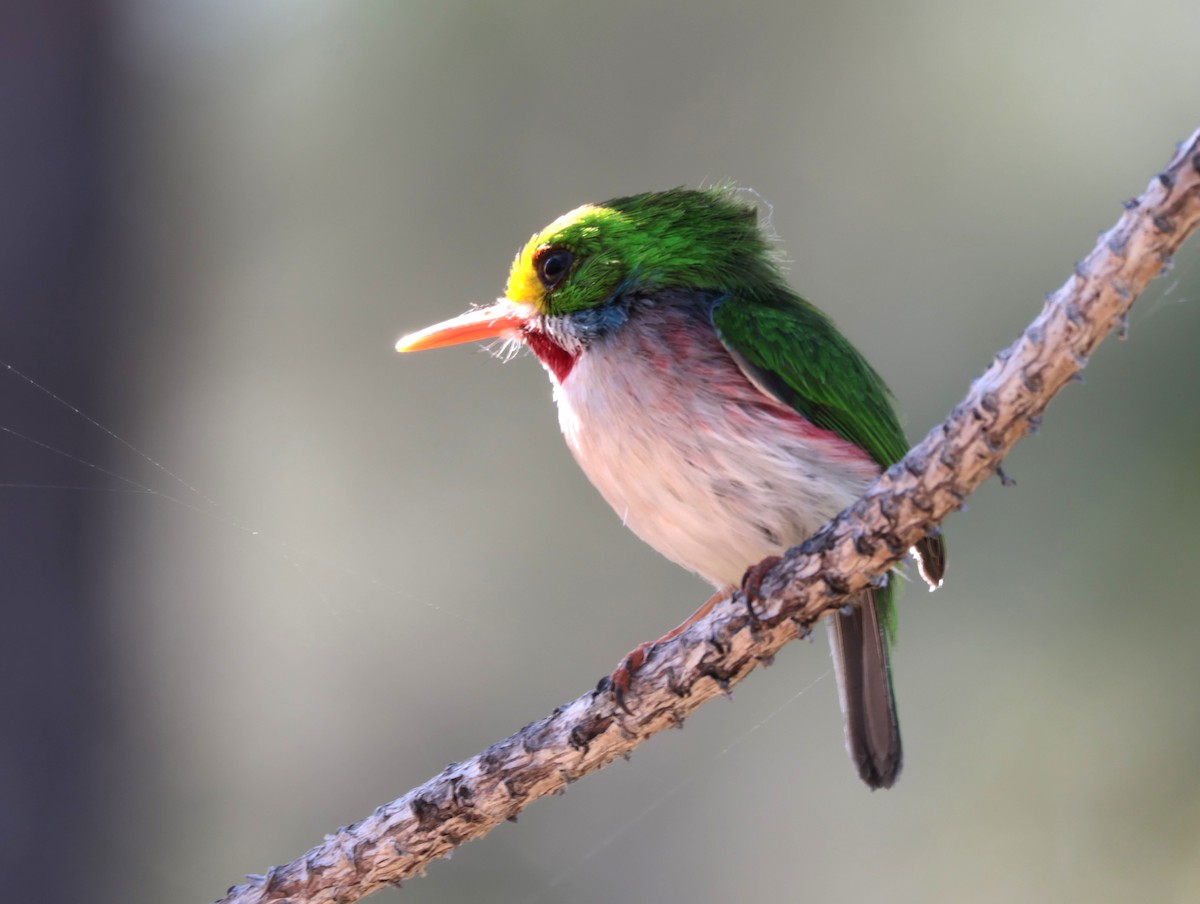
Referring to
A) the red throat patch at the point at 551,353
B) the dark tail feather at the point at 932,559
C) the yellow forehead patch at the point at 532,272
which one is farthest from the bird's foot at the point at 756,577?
the yellow forehead patch at the point at 532,272

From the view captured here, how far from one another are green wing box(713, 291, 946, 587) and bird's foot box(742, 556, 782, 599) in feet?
1.35

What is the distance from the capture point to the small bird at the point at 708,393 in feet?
7.61

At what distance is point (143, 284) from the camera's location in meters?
4.73

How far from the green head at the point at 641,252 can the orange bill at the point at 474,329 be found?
40mm

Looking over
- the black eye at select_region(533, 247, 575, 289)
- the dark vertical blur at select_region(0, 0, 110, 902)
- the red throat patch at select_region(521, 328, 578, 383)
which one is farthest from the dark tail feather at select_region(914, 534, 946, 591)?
the dark vertical blur at select_region(0, 0, 110, 902)

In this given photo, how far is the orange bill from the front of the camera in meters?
2.74

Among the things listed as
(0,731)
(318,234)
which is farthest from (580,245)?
(318,234)

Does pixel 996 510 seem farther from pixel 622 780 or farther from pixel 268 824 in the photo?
pixel 268 824

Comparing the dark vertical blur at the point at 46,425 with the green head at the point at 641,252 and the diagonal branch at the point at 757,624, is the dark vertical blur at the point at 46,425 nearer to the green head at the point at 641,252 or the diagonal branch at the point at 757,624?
the green head at the point at 641,252

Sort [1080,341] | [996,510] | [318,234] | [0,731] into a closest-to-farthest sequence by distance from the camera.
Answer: [1080,341]
[0,731]
[996,510]
[318,234]

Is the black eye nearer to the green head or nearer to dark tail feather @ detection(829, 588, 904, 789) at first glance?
the green head

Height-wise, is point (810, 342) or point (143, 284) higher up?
point (143, 284)

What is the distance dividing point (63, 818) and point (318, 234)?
9.75 ft

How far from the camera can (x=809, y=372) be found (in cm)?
241
